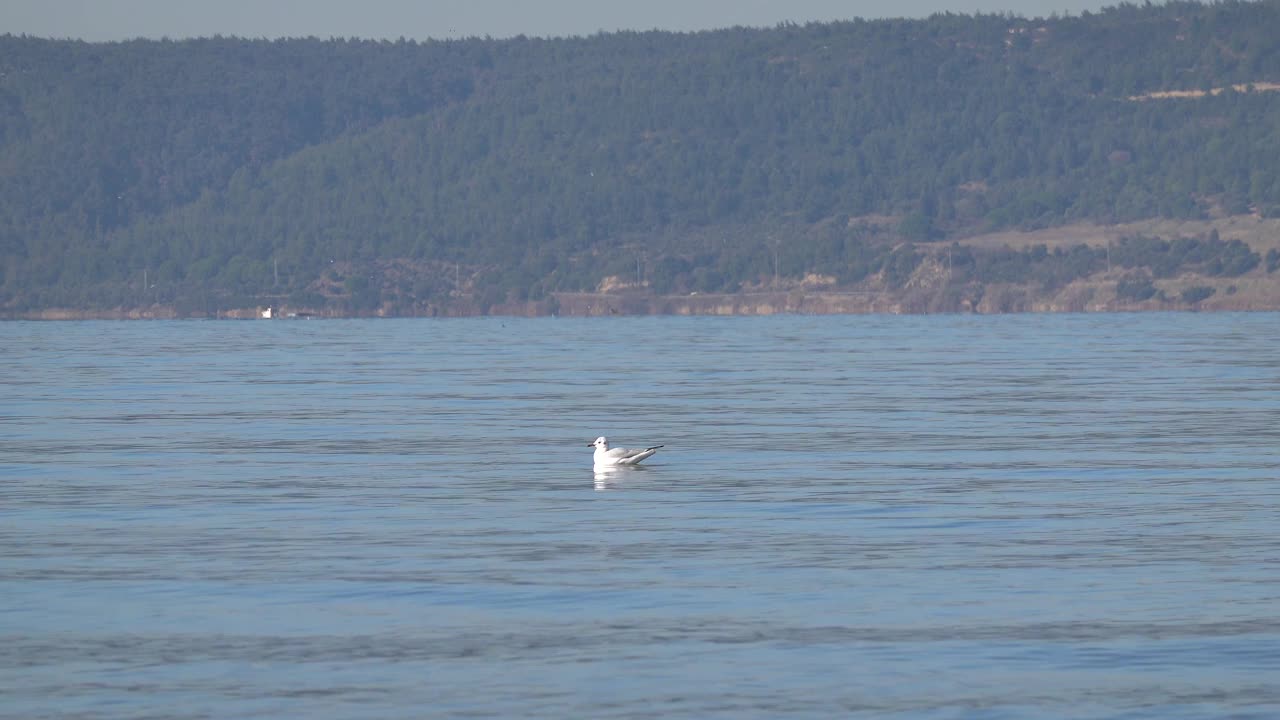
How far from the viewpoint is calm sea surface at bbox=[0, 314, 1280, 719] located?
18344 millimetres

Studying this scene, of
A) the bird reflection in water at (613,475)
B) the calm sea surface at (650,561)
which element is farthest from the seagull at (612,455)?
the calm sea surface at (650,561)

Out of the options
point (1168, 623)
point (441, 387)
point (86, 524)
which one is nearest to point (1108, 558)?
point (1168, 623)

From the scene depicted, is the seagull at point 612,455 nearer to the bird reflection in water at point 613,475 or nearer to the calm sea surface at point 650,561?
the bird reflection in water at point 613,475

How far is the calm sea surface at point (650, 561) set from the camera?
18.3 metres

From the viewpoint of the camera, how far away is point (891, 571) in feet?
79.3

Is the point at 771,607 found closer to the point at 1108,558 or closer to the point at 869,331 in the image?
the point at 1108,558

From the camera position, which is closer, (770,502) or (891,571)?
(891,571)

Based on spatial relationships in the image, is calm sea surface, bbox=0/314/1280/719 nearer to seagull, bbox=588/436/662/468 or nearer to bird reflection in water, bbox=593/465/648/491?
bird reflection in water, bbox=593/465/648/491

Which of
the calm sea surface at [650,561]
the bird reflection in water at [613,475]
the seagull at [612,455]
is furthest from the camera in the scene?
the seagull at [612,455]

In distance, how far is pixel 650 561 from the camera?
25.3 m

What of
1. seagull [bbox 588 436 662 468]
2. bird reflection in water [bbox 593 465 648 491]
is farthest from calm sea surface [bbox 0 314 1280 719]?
seagull [bbox 588 436 662 468]

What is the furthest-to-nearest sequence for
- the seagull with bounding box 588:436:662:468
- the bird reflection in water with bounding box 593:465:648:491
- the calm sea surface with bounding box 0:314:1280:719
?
the seagull with bounding box 588:436:662:468, the bird reflection in water with bounding box 593:465:648:491, the calm sea surface with bounding box 0:314:1280:719

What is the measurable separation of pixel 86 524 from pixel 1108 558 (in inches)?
528

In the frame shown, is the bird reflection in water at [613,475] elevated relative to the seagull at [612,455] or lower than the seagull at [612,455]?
lower
